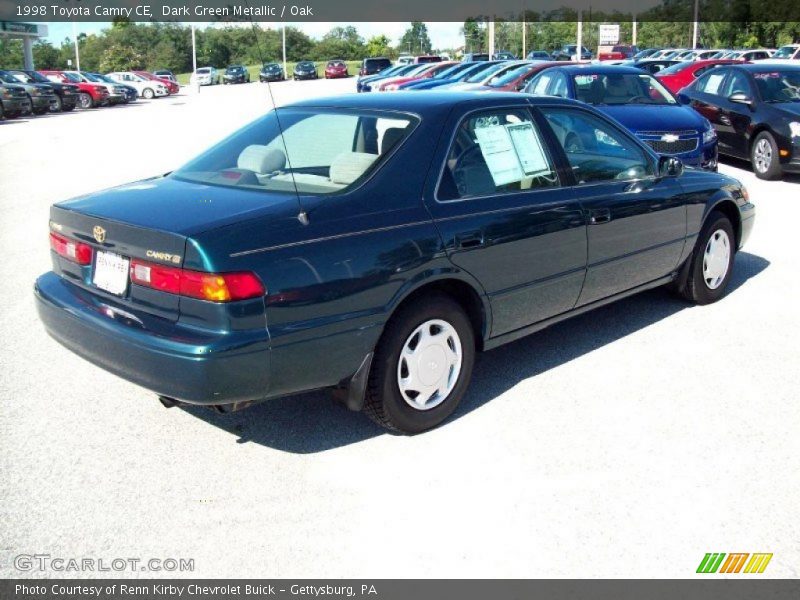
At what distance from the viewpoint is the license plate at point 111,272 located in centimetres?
371

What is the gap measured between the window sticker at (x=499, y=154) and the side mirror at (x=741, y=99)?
30.4 feet

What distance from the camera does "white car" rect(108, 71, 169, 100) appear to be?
48.5 m

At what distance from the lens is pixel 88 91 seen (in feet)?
122

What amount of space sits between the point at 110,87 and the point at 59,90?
7.20m

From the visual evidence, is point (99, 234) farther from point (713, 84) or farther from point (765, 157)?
point (713, 84)

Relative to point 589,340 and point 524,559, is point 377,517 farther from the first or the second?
point 589,340

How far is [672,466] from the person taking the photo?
380 centimetres

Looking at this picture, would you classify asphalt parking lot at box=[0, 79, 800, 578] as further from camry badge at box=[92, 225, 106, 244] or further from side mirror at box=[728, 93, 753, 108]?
side mirror at box=[728, 93, 753, 108]

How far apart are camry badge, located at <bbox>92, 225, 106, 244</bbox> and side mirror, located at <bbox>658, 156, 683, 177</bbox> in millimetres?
3536

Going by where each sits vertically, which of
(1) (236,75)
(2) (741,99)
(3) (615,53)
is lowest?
(2) (741,99)

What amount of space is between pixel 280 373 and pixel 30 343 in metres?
2.80

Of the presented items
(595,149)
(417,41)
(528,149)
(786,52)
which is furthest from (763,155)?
(417,41)

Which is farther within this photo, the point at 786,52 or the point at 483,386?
the point at 786,52

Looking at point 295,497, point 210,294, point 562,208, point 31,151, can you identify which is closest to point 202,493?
point 295,497
